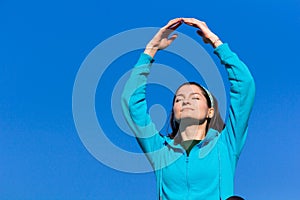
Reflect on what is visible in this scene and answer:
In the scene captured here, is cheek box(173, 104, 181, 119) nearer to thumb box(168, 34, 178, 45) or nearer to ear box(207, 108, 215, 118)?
ear box(207, 108, 215, 118)

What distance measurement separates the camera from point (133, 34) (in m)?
6.25

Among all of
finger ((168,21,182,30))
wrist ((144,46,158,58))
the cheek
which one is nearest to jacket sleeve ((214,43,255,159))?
the cheek

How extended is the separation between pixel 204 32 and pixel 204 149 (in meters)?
1.23

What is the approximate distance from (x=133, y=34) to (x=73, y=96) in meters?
1.23

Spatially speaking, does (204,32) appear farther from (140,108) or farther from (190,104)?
(140,108)

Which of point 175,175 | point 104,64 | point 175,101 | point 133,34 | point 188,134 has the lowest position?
point 175,175

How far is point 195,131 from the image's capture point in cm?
561

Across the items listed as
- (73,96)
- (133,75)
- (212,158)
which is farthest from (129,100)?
(212,158)

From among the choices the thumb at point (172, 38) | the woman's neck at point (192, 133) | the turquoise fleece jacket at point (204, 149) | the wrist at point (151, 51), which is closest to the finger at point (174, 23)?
the thumb at point (172, 38)

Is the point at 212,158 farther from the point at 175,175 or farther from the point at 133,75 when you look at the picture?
the point at 133,75

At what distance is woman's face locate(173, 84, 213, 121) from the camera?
18.2ft

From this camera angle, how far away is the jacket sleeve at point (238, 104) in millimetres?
5469

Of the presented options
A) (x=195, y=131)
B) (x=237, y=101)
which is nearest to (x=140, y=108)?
(x=195, y=131)

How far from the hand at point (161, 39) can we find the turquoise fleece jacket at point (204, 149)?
0.50 meters
